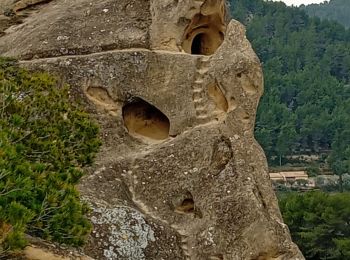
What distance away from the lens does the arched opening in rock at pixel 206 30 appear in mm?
22844

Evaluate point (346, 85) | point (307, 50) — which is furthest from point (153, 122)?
point (307, 50)

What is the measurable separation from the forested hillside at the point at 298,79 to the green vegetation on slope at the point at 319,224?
64.5 m

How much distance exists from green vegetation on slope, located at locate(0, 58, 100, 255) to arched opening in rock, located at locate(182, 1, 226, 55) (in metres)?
6.71

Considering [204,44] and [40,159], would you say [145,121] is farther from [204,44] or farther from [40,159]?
[40,159]

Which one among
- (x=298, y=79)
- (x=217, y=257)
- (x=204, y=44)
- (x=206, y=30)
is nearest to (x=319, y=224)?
(x=204, y=44)

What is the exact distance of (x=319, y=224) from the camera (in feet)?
144

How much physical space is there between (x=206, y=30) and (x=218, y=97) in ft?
→ 10.5

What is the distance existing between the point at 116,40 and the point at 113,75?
1393mm

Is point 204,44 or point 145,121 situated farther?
point 204,44

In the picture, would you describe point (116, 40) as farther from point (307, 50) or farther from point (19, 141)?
point (307, 50)

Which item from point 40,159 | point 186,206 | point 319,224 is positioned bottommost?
point 319,224

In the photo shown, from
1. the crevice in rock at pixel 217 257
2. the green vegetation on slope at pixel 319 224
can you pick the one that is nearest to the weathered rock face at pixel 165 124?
the crevice in rock at pixel 217 257

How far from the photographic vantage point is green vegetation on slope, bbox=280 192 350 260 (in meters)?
42.1

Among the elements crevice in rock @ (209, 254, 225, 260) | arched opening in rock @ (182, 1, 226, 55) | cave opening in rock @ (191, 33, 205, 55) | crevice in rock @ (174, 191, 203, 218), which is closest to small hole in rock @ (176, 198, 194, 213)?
crevice in rock @ (174, 191, 203, 218)
